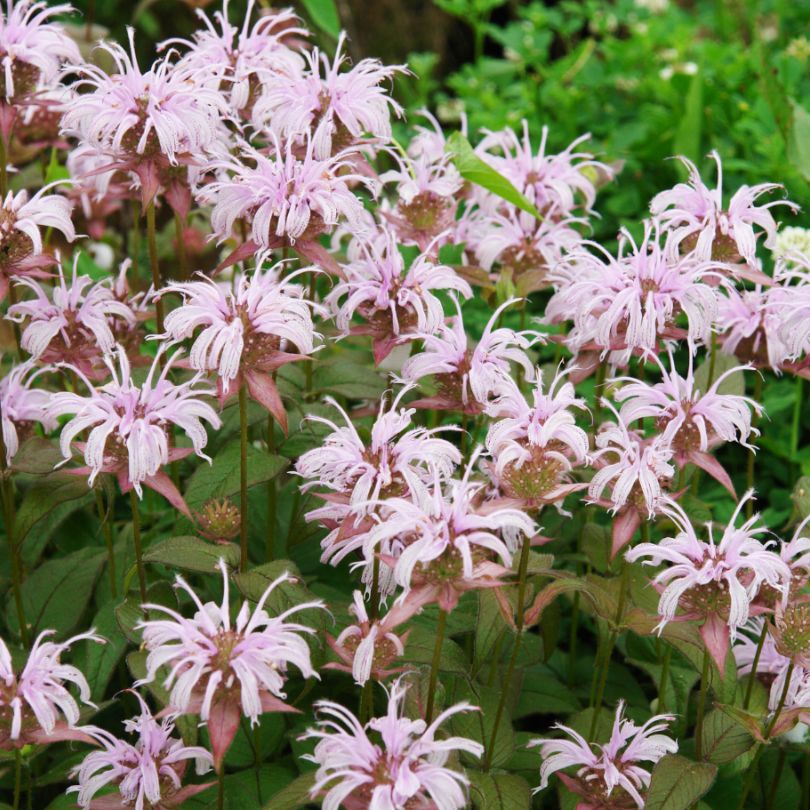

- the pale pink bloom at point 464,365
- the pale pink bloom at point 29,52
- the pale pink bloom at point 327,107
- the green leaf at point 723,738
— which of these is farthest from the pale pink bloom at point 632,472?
the pale pink bloom at point 29,52

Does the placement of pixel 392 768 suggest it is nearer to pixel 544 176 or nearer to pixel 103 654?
pixel 103 654

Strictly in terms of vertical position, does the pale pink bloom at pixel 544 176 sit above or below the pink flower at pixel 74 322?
above

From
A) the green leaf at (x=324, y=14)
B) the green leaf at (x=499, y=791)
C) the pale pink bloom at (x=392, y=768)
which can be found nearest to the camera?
the pale pink bloom at (x=392, y=768)

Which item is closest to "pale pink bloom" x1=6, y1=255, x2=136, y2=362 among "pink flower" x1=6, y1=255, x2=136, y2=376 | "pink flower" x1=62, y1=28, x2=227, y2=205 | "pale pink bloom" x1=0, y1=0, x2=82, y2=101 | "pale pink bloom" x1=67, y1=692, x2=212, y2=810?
"pink flower" x1=6, y1=255, x2=136, y2=376

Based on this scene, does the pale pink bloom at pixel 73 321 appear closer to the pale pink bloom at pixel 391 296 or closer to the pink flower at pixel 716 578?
the pale pink bloom at pixel 391 296

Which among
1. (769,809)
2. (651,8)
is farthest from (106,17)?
(769,809)

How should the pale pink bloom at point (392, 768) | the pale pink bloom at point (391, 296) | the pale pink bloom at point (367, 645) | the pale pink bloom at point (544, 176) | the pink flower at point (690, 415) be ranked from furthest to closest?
the pale pink bloom at point (544, 176) < the pale pink bloom at point (391, 296) < the pink flower at point (690, 415) < the pale pink bloom at point (367, 645) < the pale pink bloom at point (392, 768)
